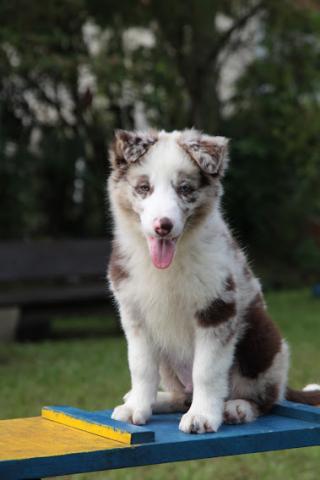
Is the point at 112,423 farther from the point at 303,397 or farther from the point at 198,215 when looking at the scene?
the point at 303,397

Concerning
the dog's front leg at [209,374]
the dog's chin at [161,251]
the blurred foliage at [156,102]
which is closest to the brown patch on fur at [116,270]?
the dog's chin at [161,251]

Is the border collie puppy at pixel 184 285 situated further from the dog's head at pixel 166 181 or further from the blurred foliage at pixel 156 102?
the blurred foliage at pixel 156 102

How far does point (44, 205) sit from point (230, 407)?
1251 cm

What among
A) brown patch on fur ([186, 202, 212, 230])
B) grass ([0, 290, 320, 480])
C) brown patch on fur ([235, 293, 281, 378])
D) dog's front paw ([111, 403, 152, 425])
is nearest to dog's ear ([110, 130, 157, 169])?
brown patch on fur ([186, 202, 212, 230])

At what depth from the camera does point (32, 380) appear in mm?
8820

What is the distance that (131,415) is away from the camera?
3947mm

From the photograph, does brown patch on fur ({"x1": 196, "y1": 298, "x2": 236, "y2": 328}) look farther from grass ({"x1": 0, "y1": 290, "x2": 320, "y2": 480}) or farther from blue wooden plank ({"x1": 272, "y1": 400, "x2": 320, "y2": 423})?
grass ({"x1": 0, "y1": 290, "x2": 320, "y2": 480})

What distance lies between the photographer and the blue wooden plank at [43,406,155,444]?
352cm

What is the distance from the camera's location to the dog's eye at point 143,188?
12.4 feet

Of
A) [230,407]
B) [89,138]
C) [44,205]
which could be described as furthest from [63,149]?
[230,407]

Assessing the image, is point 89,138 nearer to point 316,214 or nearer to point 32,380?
point 316,214

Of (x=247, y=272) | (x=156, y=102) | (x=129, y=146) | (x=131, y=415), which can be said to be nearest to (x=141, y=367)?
(x=131, y=415)

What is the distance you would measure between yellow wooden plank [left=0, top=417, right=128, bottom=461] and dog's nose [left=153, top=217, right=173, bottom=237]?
32.4 inches

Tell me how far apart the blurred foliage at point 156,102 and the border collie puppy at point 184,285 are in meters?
9.14
